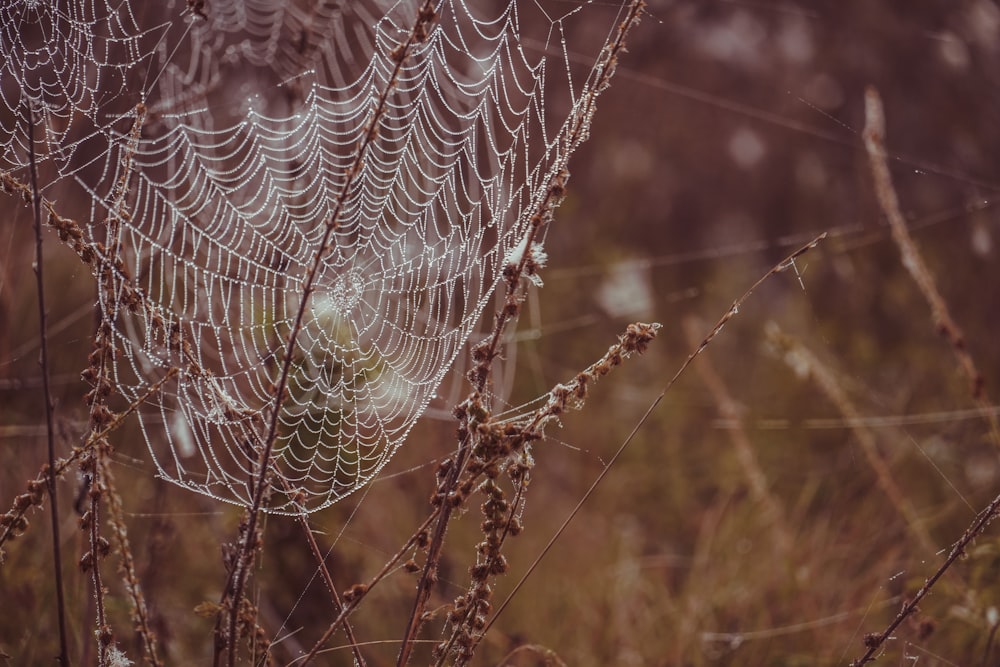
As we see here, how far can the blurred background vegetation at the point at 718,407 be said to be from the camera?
2.17 m

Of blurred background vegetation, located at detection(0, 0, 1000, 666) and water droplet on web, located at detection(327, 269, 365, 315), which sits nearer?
blurred background vegetation, located at detection(0, 0, 1000, 666)

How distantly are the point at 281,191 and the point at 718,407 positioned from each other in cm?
233

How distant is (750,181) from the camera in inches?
227

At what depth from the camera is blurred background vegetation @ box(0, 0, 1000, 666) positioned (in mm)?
2170

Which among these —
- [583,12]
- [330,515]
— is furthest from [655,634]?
[583,12]

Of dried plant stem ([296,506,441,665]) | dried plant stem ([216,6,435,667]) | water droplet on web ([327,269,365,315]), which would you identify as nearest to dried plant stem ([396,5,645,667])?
dried plant stem ([296,506,441,665])

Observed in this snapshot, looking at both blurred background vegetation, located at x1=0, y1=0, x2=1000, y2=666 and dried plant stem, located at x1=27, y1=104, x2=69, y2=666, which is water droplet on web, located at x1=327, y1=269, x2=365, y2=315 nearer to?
blurred background vegetation, located at x1=0, y1=0, x2=1000, y2=666

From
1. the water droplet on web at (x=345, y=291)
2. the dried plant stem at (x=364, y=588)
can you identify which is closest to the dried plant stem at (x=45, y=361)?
the dried plant stem at (x=364, y=588)

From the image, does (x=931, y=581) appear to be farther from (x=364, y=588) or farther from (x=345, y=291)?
(x=345, y=291)

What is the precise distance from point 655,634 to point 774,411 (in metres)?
1.60

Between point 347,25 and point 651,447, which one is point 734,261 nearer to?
point 651,447

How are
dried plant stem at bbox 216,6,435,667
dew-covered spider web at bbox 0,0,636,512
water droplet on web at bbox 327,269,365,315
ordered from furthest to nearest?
water droplet on web at bbox 327,269,365,315 → dew-covered spider web at bbox 0,0,636,512 → dried plant stem at bbox 216,6,435,667

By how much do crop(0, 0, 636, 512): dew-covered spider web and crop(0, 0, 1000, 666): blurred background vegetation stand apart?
23cm

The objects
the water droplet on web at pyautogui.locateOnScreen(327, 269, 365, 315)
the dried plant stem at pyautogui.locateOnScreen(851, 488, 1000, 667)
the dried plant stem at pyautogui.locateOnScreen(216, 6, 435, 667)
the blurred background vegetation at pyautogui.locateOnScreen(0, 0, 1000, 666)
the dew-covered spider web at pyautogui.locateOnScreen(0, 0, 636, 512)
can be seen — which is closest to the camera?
the dried plant stem at pyautogui.locateOnScreen(216, 6, 435, 667)
